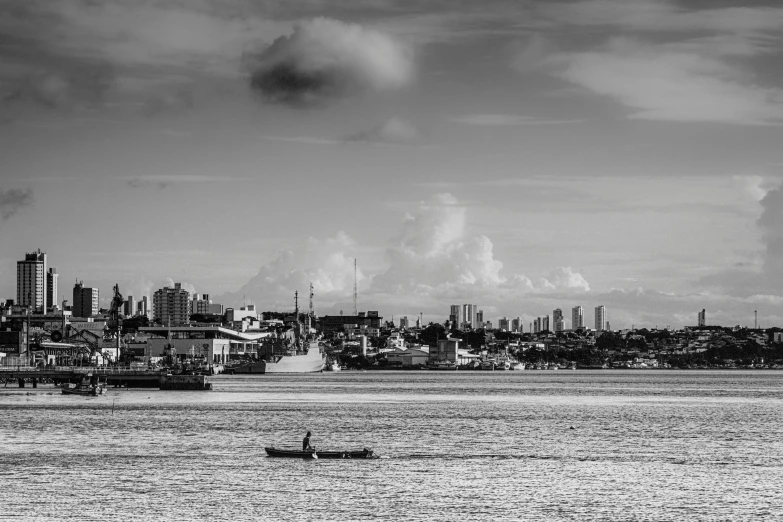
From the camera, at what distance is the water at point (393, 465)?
55250 millimetres

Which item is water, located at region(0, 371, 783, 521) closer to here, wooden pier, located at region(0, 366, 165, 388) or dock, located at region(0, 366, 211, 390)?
dock, located at region(0, 366, 211, 390)

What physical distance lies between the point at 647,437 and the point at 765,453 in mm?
13985

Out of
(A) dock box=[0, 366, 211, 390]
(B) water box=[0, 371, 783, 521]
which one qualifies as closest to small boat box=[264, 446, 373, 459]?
(B) water box=[0, 371, 783, 521]

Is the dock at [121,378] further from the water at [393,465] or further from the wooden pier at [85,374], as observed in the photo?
the water at [393,465]

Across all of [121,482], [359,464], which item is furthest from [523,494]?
[121,482]

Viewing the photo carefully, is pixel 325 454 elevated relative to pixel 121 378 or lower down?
lower down

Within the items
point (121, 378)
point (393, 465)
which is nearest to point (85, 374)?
point (121, 378)

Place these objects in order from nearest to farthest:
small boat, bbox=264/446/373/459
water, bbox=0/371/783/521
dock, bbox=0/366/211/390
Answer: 1. water, bbox=0/371/783/521
2. small boat, bbox=264/446/373/459
3. dock, bbox=0/366/211/390

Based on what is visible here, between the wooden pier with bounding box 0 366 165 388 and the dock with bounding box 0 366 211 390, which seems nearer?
the dock with bounding box 0 366 211 390

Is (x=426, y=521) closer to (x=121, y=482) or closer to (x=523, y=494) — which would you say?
(x=523, y=494)

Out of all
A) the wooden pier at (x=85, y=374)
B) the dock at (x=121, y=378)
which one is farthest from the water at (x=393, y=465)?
the wooden pier at (x=85, y=374)

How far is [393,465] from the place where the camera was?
7150 cm

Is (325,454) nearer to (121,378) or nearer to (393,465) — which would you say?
(393,465)

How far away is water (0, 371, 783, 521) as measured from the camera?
55.2 meters
